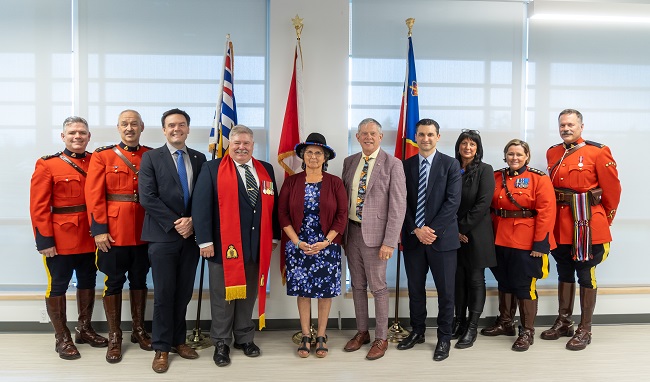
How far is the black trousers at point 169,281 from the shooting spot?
9.39 ft

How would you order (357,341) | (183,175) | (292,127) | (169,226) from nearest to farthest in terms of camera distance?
(169,226), (183,175), (357,341), (292,127)

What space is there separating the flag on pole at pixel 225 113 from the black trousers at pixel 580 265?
273 cm

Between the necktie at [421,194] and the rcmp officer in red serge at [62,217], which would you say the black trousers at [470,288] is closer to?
the necktie at [421,194]

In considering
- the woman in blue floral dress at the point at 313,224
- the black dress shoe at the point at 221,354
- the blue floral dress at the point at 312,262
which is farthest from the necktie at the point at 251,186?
the black dress shoe at the point at 221,354

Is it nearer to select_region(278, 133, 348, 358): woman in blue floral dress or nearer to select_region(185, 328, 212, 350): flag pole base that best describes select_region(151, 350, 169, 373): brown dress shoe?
select_region(185, 328, 212, 350): flag pole base

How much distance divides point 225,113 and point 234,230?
1.02 m

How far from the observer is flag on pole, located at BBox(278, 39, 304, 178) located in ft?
11.4

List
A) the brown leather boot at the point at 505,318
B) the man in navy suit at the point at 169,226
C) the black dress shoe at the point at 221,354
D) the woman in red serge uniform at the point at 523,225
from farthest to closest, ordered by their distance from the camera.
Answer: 1. the brown leather boot at the point at 505,318
2. the woman in red serge uniform at the point at 523,225
3. the black dress shoe at the point at 221,354
4. the man in navy suit at the point at 169,226

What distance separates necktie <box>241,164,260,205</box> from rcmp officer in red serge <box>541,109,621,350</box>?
7.57ft

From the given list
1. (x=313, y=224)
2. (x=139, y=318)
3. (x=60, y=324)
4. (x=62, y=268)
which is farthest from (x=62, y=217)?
(x=313, y=224)

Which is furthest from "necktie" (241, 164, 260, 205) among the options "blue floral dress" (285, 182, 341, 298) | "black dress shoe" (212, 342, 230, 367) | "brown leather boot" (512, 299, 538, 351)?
"brown leather boot" (512, 299, 538, 351)

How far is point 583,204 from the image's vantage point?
3.34 meters

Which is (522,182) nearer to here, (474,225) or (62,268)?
(474,225)

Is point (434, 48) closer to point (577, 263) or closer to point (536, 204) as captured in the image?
point (536, 204)
